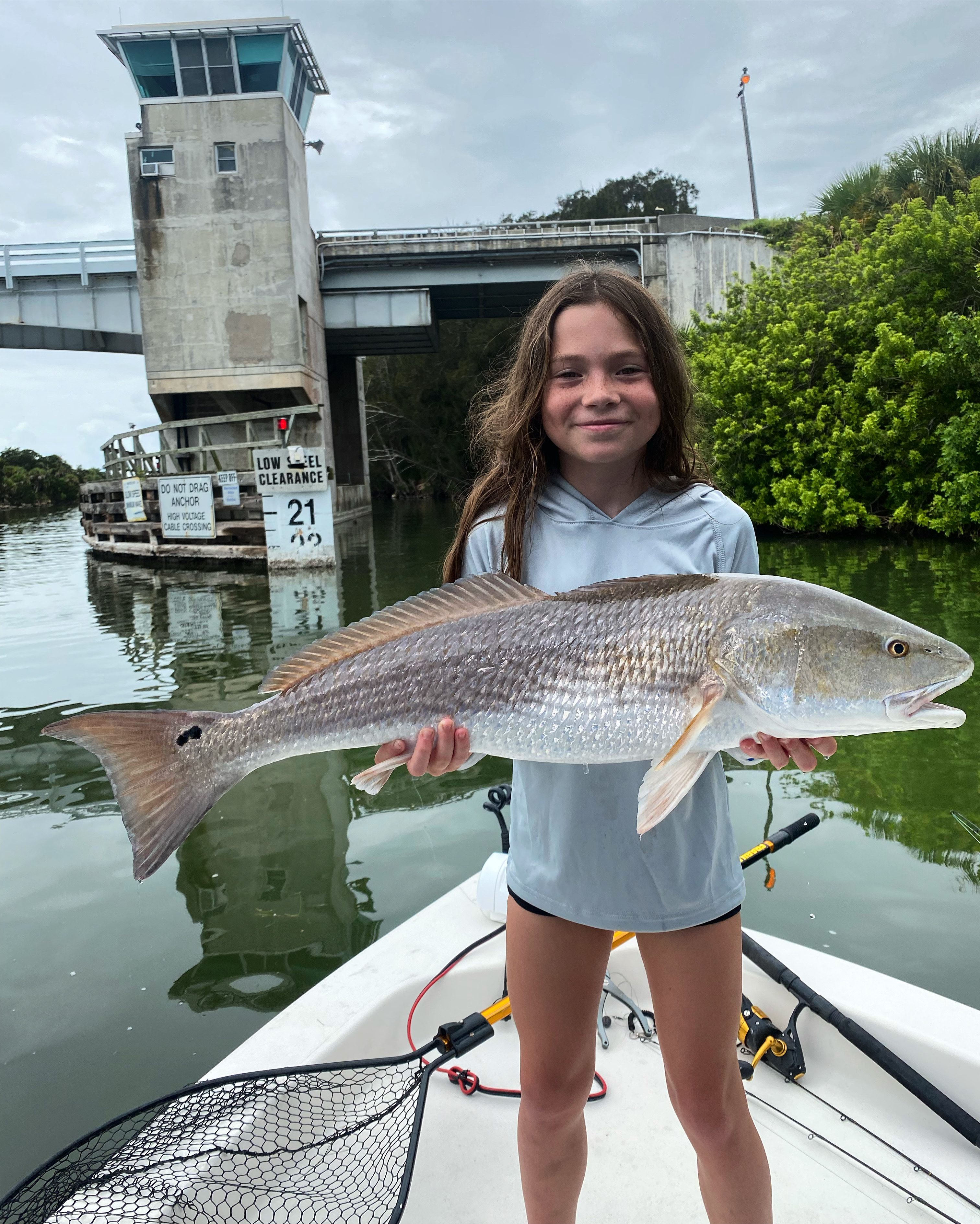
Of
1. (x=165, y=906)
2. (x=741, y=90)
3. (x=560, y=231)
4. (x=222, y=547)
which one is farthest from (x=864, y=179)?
(x=165, y=906)

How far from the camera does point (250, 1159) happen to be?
97.3 inches

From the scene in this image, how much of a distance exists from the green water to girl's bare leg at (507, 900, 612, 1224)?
6.92 feet

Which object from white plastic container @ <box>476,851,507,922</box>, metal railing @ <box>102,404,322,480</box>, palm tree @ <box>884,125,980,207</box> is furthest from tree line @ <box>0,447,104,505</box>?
white plastic container @ <box>476,851,507,922</box>

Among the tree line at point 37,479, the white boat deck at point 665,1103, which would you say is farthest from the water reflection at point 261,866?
the tree line at point 37,479

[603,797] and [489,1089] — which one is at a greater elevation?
[603,797]

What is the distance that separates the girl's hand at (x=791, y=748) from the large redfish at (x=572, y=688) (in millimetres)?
29

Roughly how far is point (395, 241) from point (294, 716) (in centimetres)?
3086

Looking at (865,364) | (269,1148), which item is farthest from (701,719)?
(865,364)

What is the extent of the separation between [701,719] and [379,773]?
2.88ft

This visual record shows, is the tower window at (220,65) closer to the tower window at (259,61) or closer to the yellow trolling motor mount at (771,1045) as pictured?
the tower window at (259,61)

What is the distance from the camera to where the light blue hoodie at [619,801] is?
198 centimetres

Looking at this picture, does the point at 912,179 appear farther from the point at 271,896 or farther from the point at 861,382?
the point at 271,896

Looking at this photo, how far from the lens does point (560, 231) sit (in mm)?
30250

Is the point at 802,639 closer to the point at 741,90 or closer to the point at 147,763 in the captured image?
the point at 147,763
